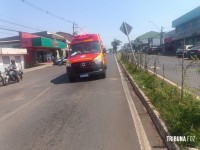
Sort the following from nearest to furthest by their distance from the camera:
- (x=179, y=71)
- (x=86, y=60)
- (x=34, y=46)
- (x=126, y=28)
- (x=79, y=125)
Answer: (x=79, y=125), (x=86, y=60), (x=179, y=71), (x=126, y=28), (x=34, y=46)

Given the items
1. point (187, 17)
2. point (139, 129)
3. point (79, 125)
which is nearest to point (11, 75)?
point (79, 125)

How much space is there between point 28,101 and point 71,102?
7.00 ft

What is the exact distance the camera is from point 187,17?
161ft

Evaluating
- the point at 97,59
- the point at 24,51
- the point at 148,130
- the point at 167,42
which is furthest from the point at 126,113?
the point at 167,42

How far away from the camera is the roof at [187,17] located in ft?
146

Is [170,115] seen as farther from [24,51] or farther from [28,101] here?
[24,51]

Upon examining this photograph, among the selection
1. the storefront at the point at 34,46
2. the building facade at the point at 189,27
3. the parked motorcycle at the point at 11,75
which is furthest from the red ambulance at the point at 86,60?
the building facade at the point at 189,27

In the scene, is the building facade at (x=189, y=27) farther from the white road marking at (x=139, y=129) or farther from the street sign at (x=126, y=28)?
the white road marking at (x=139, y=129)

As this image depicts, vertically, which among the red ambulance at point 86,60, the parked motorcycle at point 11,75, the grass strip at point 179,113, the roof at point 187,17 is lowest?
the parked motorcycle at point 11,75

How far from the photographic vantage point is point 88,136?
19.4 ft

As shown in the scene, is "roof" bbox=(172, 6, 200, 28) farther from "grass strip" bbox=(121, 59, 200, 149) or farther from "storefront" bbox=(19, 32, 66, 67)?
"grass strip" bbox=(121, 59, 200, 149)

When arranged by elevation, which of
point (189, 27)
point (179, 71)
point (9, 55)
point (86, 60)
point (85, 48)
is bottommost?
point (179, 71)

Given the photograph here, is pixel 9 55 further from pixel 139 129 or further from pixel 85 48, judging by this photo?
pixel 139 129

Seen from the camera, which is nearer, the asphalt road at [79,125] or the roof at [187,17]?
the asphalt road at [79,125]
